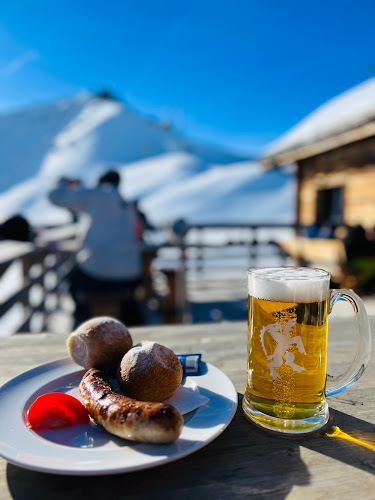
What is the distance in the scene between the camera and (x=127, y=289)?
3992 millimetres

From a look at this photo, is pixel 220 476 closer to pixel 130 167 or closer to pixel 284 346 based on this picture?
pixel 284 346

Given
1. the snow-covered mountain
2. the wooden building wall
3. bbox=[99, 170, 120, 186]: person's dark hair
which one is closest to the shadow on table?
bbox=[99, 170, 120, 186]: person's dark hair

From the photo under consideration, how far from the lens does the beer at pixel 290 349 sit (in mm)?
755

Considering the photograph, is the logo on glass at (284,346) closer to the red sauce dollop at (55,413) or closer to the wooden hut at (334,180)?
the red sauce dollop at (55,413)

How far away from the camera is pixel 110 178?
404 centimetres

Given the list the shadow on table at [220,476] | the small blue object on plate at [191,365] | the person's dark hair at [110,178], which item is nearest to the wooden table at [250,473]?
the shadow on table at [220,476]

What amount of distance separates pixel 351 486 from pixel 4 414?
629mm

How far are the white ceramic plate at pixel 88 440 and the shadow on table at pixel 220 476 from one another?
47 millimetres

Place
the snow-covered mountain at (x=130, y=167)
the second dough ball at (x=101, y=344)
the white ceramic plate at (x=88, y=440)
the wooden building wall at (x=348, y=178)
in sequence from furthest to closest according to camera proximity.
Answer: the snow-covered mountain at (x=130, y=167), the wooden building wall at (x=348, y=178), the second dough ball at (x=101, y=344), the white ceramic plate at (x=88, y=440)

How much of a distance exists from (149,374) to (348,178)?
277 inches

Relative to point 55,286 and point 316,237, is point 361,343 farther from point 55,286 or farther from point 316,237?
point 316,237

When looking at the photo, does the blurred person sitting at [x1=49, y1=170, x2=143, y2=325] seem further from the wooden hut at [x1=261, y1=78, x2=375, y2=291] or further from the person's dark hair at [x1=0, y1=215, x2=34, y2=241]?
the wooden hut at [x1=261, y1=78, x2=375, y2=291]

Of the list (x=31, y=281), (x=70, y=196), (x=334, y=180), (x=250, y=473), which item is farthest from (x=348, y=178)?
(x=250, y=473)

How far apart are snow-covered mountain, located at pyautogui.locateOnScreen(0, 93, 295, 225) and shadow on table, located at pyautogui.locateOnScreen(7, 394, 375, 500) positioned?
53.1ft
